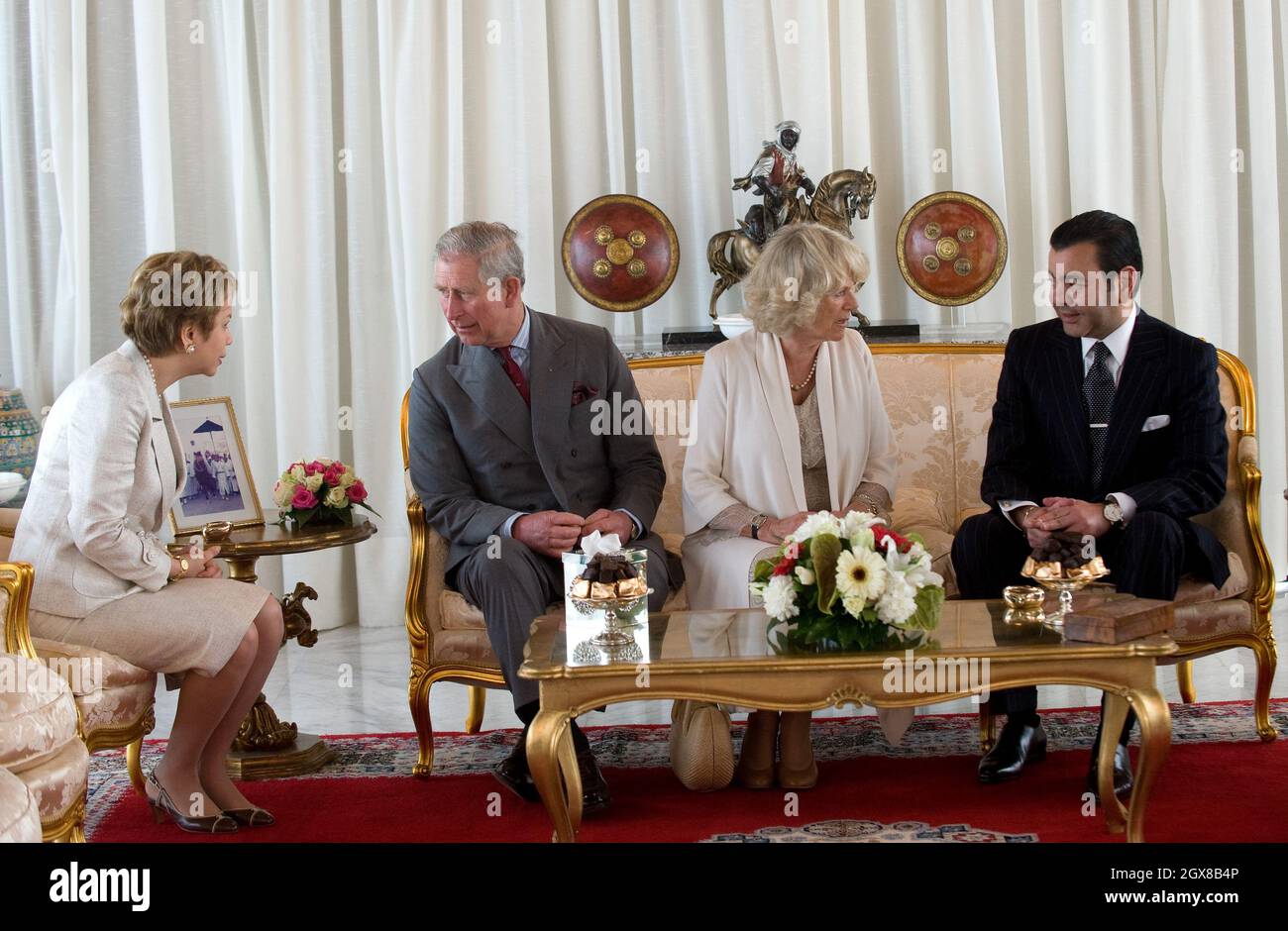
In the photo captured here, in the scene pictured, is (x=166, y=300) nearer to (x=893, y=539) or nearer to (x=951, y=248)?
(x=893, y=539)

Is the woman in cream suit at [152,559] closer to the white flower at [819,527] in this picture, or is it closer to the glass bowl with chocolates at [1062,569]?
the white flower at [819,527]

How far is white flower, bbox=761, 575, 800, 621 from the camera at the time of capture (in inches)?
120

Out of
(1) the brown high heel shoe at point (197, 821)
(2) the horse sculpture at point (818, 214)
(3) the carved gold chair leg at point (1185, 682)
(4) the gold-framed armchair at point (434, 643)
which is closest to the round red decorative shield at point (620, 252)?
(2) the horse sculpture at point (818, 214)

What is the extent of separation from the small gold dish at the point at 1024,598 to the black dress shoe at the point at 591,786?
108 centimetres

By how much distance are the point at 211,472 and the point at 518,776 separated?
4.40 ft

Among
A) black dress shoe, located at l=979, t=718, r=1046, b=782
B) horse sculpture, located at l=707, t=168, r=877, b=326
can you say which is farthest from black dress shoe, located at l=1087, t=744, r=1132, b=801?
horse sculpture, located at l=707, t=168, r=877, b=326

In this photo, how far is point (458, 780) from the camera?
12.7 feet

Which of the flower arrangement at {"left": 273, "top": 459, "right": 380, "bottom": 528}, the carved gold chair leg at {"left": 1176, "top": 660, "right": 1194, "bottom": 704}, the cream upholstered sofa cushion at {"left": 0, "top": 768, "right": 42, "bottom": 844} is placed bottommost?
the carved gold chair leg at {"left": 1176, "top": 660, "right": 1194, "bottom": 704}

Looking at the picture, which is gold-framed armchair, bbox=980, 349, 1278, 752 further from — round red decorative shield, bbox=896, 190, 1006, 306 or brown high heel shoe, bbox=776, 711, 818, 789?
round red decorative shield, bbox=896, 190, 1006, 306

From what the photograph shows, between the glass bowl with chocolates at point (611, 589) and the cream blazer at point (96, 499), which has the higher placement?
the cream blazer at point (96, 499)

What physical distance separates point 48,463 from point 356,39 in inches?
119

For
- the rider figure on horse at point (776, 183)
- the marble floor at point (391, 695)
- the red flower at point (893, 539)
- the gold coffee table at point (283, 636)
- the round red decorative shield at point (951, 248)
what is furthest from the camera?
the round red decorative shield at point (951, 248)

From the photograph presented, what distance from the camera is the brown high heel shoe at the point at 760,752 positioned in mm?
3684

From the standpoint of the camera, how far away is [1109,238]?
3801mm
